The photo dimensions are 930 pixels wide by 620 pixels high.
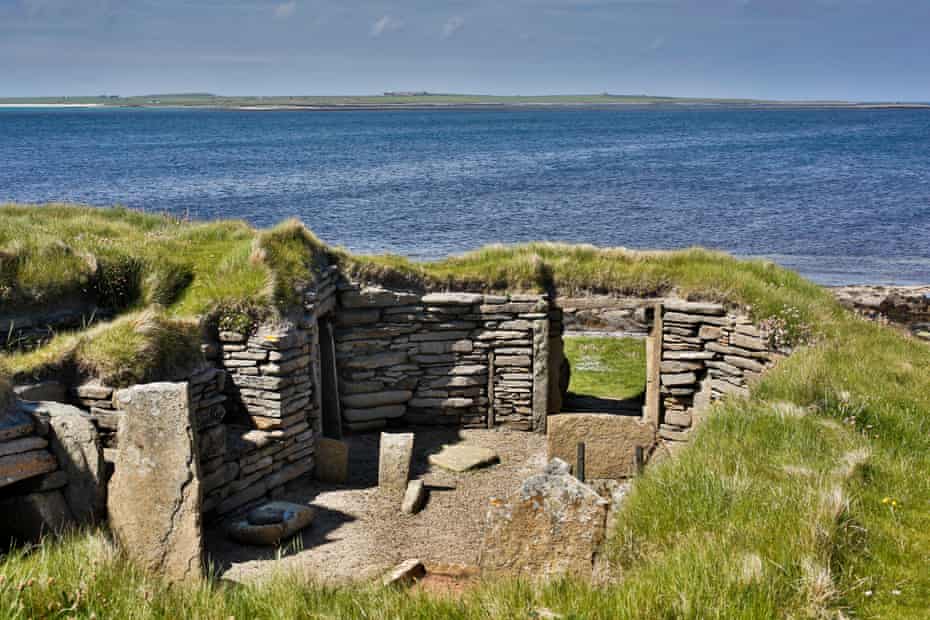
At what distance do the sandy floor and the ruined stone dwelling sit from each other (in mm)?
564

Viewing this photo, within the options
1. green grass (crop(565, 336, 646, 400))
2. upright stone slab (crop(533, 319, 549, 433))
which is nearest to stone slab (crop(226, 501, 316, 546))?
upright stone slab (crop(533, 319, 549, 433))

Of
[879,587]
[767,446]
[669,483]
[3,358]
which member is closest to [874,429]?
[767,446]

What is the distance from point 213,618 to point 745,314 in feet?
31.6

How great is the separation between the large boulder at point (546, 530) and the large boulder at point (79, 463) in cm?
397

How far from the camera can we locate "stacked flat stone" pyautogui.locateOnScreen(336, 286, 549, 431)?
1322 centimetres

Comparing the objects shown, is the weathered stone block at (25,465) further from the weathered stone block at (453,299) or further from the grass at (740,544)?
the weathered stone block at (453,299)

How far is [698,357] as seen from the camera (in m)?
13.0

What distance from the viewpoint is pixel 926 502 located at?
6.32 m

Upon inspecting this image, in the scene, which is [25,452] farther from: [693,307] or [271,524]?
[693,307]

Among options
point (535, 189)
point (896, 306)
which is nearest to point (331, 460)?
point (896, 306)

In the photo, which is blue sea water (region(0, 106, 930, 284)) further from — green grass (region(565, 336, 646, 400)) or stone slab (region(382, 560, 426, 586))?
stone slab (region(382, 560, 426, 586))

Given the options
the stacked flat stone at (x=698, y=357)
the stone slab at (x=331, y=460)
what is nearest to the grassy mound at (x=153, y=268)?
the stone slab at (x=331, y=460)

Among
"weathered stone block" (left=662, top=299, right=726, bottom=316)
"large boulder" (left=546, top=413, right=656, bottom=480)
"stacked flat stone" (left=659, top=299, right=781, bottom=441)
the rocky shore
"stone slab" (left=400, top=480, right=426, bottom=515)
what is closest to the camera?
"stone slab" (left=400, top=480, right=426, bottom=515)

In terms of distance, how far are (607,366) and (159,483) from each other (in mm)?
10870
